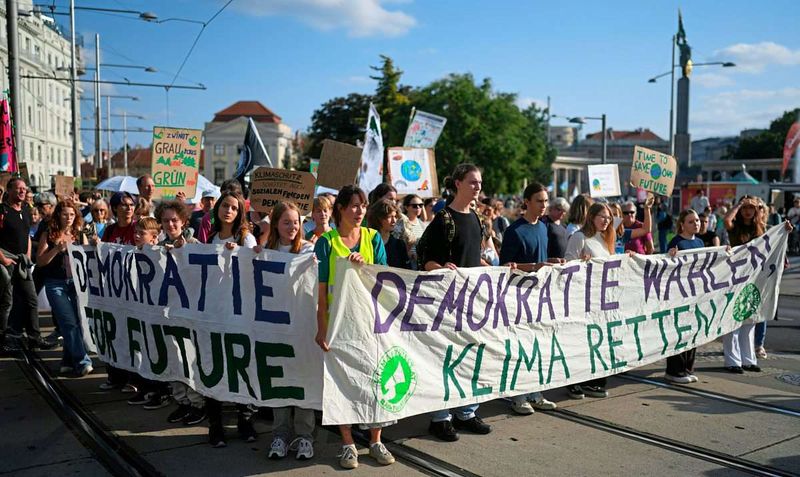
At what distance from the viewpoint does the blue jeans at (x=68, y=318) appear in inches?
277

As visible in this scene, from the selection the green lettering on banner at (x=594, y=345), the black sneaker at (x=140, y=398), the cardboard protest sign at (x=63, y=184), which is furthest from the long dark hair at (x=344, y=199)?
the cardboard protest sign at (x=63, y=184)

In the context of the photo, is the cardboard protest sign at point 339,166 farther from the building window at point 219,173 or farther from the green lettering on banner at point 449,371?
the building window at point 219,173

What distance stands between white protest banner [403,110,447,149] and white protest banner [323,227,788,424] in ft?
26.7

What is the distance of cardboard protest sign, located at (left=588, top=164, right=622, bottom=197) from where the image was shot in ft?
41.3

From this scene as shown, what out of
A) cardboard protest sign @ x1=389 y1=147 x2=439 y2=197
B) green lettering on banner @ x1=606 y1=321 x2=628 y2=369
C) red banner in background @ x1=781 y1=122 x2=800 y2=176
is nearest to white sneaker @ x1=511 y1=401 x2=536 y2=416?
green lettering on banner @ x1=606 y1=321 x2=628 y2=369

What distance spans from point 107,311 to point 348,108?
68.1 metres

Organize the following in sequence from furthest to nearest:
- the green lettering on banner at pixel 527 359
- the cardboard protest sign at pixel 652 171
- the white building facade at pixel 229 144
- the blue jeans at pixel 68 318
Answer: the white building facade at pixel 229 144, the cardboard protest sign at pixel 652 171, the blue jeans at pixel 68 318, the green lettering on banner at pixel 527 359

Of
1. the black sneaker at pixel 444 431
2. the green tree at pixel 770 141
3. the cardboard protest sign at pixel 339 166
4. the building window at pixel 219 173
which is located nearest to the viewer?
the black sneaker at pixel 444 431

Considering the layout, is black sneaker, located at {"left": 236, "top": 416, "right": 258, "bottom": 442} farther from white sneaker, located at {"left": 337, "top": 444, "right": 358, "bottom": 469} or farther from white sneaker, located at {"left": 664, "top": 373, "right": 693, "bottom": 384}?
white sneaker, located at {"left": 664, "top": 373, "right": 693, "bottom": 384}

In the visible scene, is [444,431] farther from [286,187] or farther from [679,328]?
[286,187]

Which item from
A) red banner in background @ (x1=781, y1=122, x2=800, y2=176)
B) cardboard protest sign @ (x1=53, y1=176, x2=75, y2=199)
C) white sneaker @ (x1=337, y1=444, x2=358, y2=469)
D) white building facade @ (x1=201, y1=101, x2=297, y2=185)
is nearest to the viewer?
white sneaker @ (x1=337, y1=444, x2=358, y2=469)

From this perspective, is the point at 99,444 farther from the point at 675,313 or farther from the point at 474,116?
the point at 474,116

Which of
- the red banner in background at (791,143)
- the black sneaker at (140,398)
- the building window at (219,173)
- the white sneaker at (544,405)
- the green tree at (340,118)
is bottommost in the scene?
the black sneaker at (140,398)

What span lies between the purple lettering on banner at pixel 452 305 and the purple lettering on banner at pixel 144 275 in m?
2.39
